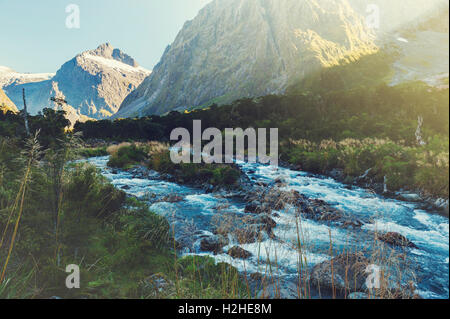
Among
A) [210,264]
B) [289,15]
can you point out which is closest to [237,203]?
[210,264]

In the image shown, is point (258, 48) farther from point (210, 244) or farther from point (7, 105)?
point (210, 244)

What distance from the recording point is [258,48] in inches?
4235

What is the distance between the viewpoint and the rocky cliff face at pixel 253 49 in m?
92.6

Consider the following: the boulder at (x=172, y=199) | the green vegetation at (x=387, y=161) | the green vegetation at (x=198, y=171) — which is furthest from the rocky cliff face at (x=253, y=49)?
the boulder at (x=172, y=199)

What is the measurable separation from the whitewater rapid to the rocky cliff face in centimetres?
7497

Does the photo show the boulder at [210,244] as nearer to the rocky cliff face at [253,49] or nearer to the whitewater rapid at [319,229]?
the whitewater rapid at [319,229]

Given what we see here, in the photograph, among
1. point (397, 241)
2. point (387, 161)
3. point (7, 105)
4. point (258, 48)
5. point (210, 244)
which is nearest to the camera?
point (397, 241)

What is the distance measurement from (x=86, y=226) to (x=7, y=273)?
150 cm

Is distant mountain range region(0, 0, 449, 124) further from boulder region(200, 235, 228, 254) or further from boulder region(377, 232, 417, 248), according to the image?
boulder region(200, 235, 228, 254)

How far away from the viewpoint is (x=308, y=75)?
77.2 meters

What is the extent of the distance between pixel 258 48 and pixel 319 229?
116 metres

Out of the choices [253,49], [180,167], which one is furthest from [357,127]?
[253,49]

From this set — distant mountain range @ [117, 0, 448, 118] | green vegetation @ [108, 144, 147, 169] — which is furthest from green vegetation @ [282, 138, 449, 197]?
distant mountain range @ [117, 0, 448, 118]

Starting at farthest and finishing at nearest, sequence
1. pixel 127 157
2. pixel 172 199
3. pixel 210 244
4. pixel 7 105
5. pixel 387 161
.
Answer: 1. pixel 7 105
2. pixel 127 157
3. pixel 387 161
4. pixel 172 199
5. pixel 210 244
